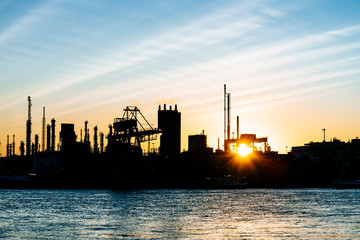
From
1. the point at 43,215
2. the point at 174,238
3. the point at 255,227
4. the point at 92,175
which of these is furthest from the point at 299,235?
the point at 92,175

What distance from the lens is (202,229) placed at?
56375 millimetres

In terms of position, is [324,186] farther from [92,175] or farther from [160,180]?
[92,175]

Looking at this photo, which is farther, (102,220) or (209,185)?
(209,185)

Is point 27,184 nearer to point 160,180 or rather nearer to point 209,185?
point 160,180

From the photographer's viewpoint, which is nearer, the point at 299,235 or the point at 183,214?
the point at 299,235

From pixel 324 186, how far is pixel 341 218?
127m

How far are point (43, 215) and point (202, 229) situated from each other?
2356 cm

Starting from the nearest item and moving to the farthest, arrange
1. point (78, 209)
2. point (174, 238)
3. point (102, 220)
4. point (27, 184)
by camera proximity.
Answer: point (174, 238)
point (102, 220)
point (78, 209)
point (27, 184)

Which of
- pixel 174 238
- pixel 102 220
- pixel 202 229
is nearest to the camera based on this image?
pixel 174 238

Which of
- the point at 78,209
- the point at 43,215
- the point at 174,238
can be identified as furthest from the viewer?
the point at 78,209

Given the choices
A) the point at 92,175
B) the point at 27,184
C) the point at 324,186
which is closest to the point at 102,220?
the point at 27,184

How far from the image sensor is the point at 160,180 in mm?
171875

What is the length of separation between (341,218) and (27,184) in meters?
112

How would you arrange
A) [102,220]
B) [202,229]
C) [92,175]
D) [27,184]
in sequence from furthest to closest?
[92,175], [27,184], [102,220], [202,229]
